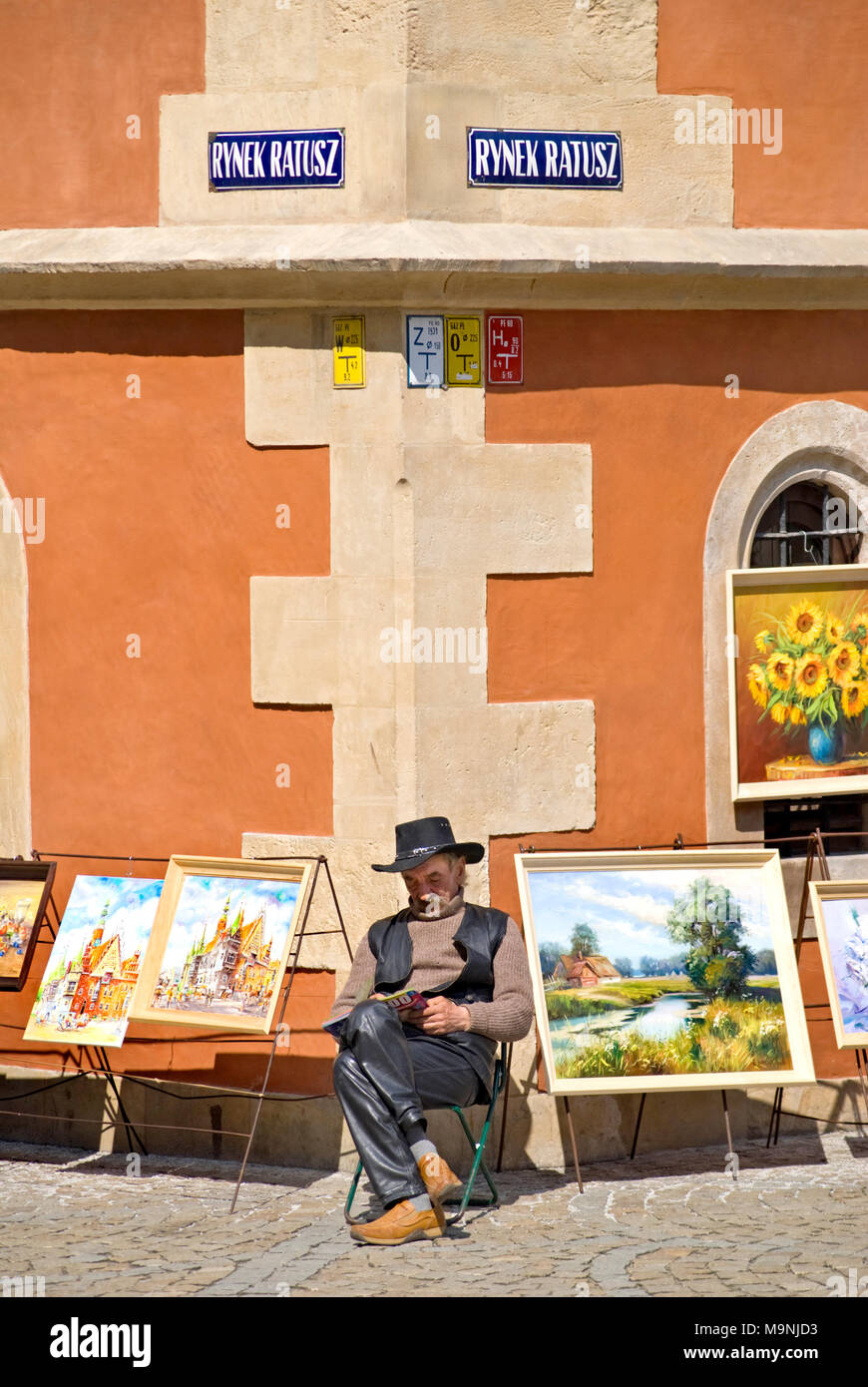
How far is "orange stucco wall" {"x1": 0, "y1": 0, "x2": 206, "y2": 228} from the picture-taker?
7.20 metres

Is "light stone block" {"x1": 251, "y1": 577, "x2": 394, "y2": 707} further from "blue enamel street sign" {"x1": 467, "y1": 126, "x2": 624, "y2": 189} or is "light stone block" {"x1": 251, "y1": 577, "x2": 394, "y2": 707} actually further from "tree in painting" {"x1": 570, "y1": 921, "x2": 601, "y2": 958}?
"blue enamel street sign" {"x1": 467, "y1": 126, "x2": 624, "y2": 189}

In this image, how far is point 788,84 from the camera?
7.48 metres

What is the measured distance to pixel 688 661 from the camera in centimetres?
743

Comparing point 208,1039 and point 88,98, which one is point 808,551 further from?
point 88,98

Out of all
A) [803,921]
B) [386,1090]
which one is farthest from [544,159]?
[386,1090]

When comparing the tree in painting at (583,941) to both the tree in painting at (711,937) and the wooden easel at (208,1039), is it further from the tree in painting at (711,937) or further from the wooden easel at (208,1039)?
the wooden easel at (208,1039)

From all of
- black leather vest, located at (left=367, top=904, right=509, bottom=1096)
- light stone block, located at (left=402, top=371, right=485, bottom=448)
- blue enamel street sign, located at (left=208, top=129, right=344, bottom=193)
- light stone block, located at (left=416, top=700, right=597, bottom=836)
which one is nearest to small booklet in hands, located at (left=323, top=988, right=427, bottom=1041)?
black leather vest, located at (left=367, top=904, right=509, bottom=1096)

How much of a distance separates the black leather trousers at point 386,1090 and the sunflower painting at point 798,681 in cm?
199

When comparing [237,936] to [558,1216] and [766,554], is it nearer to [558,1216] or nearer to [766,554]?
[558,1216]

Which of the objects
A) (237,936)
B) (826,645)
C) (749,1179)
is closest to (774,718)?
(826,645)

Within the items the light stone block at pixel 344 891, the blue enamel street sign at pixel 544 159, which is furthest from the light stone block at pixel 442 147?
the light stone block at pixel 344 891

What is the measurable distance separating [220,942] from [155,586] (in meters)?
1.54

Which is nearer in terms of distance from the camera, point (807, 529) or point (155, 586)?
point (155, 586)

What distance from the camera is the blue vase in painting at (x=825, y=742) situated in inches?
300
